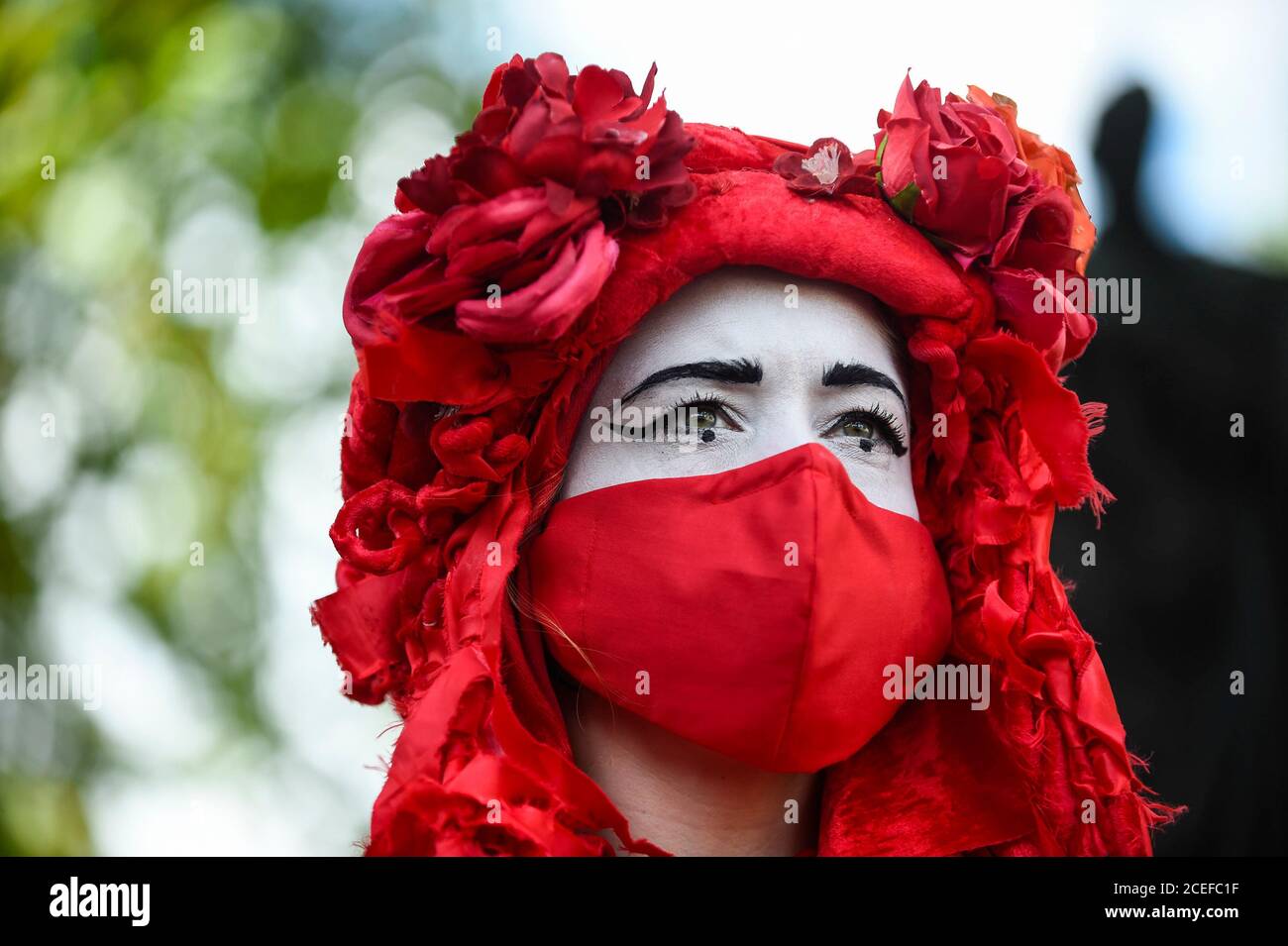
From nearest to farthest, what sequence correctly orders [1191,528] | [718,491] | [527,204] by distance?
[527,204], [718,491], [1191,528]

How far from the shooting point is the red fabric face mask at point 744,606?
2141 millimetres

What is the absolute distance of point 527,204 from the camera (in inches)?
83.3

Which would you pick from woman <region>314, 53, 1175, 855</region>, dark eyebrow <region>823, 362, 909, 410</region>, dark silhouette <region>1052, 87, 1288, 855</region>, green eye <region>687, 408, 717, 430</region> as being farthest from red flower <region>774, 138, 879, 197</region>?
dark silhouette <region>1052, 87, 1288, 855</region>

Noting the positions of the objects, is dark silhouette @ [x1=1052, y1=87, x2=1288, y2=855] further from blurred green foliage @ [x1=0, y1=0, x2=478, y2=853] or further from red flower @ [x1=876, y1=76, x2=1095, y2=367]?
blurred green foliage @ [x1=0, y1=0, x2=478, y2=853]

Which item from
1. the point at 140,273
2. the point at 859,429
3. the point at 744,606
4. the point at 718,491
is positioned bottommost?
the point at 744,606

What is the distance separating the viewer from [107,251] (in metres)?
4.96

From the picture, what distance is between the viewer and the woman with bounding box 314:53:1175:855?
84.0 inches

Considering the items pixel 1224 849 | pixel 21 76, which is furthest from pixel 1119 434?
pixel 21 76

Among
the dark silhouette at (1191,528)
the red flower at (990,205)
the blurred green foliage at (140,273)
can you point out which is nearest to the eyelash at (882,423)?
the red flower at (990,205)

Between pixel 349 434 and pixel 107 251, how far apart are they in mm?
2949

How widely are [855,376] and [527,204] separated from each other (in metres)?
0.60

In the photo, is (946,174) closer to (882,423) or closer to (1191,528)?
(882,423)

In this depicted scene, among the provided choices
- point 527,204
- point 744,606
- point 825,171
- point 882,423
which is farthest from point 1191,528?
point 527,204
